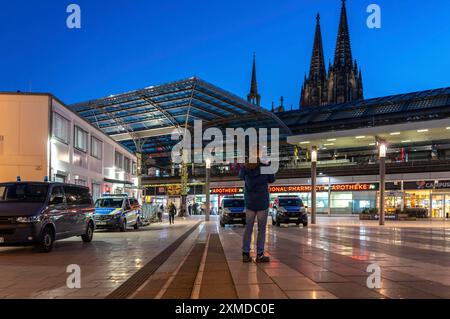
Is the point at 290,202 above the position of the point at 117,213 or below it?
above

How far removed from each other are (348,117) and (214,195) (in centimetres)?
2676

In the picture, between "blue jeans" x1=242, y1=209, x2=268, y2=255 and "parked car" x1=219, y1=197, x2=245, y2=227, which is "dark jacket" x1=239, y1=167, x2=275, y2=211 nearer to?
"blue jeans" x1=242, y1=209, x2=268, y2=255

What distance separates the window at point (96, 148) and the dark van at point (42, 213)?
16.3 meters

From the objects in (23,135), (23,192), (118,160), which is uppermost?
(23,135)

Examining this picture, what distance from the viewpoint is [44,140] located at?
2148 cm

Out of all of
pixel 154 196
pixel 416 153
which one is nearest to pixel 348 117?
pixel 416 153

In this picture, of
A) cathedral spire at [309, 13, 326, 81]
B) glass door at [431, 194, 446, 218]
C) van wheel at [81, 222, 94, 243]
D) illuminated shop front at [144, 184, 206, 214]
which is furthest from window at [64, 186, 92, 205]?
cathedral spire at [309, 13, 326, 81]

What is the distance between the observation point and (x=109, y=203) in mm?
23906

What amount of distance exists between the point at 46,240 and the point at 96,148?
20.9 metres

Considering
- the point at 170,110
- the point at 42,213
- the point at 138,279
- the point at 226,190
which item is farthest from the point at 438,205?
the point at 138,279

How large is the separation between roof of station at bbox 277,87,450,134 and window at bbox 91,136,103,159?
38.1m

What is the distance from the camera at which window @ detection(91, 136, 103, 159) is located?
103 feet

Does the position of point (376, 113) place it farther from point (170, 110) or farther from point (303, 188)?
point (170, 110)
